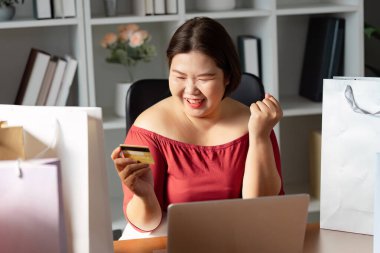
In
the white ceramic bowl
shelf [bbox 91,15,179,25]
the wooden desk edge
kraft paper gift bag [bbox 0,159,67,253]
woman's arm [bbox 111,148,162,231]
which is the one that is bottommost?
the wooden desk edge

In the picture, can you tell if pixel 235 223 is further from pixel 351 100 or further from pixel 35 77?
pixel 35 77

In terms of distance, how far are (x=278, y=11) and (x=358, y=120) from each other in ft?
4.85

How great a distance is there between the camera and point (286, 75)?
3.41 metres

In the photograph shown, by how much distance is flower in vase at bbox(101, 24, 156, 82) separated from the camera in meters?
2.91

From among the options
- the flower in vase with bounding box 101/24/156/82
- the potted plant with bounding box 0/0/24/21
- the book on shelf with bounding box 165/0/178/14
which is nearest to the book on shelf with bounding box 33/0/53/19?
the potted plant with bounding box 0/0/24/21

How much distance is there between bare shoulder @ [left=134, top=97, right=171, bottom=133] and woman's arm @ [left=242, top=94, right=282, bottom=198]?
235 millimetres

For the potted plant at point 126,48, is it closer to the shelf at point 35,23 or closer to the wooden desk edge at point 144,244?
the shelf at point 35,23

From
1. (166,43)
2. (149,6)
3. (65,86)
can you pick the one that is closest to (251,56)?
(166,43)

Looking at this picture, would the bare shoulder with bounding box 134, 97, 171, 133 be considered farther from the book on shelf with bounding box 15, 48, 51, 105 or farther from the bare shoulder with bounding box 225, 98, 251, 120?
the book on shelf with bounding box 15, 48, 51, 105

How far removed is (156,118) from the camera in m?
1.95

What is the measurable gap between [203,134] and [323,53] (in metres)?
1.31

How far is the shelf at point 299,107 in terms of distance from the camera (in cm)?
306

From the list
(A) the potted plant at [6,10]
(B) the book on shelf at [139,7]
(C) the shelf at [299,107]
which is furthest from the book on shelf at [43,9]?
(C) the shelf at [299,107]

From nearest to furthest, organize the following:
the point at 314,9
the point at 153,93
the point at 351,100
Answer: the point at 351,100 < the point at 153,93 < the point at 314,9
